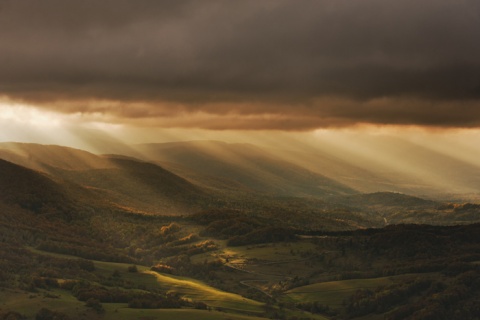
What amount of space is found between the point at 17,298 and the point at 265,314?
69971mm

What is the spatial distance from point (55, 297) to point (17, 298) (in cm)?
1004

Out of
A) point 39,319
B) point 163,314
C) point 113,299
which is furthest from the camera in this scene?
point 113,299

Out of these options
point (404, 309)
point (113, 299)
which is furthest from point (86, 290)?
point (404, 309)

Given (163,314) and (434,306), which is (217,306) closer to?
(163,314)

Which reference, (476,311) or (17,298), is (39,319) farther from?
(476,311)

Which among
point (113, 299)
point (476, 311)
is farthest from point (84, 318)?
point (476, 311)

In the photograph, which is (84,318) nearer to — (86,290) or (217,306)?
(86,290)

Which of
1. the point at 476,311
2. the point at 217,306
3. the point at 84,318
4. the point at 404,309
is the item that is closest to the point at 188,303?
the point at 217,306

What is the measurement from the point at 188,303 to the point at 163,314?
22.6m

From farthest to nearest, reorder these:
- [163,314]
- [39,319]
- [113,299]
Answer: [113,299], [163,314], [39,319]

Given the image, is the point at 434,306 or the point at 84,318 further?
the point at 434,306

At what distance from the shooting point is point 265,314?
194375 mm

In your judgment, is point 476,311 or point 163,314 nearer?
point 163,314

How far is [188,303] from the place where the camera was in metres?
199
